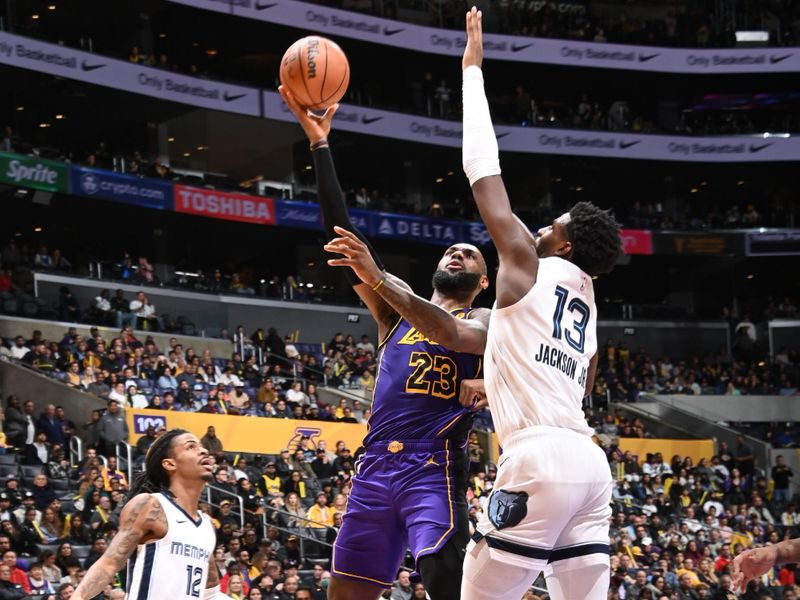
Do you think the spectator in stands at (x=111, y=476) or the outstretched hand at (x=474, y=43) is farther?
the spectator in stands at (x=111, y=476)

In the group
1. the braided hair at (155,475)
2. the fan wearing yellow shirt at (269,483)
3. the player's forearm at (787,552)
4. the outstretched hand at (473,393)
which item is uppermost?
the outstretched hand at (473,393)

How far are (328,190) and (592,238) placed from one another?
1547 millimetres

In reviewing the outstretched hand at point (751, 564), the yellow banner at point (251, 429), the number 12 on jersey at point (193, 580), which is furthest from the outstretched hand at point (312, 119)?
the yellow banner at point (251, 429)

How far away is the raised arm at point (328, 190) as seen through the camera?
5785mm

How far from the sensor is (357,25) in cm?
3406

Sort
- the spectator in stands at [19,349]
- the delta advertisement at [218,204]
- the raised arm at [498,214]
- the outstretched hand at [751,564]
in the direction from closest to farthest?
the raised arm at [498,214] < the outstretched hand at [751,564] < the spectator in stands at [19,349] < the delta advertisement at [218,204]

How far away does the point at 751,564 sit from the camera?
5023mm

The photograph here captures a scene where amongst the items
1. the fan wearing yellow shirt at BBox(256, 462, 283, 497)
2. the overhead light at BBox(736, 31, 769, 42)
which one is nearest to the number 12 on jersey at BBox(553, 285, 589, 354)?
the fan wearing yellow shirt at BBox(256, 462, 283, 497)

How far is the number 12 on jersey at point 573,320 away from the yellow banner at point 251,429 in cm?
1492

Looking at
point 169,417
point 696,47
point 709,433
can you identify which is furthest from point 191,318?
point 696,47

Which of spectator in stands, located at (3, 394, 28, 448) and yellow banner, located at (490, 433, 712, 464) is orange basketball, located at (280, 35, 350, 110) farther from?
yellow banner, located at (490, 433, 712, 464)

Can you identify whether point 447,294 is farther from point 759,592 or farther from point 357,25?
point 357,25

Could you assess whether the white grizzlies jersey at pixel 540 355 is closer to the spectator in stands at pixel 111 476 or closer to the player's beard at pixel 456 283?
the player's beard at pixel 456 283

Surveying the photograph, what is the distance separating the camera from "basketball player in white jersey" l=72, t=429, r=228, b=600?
5645 millimetres
